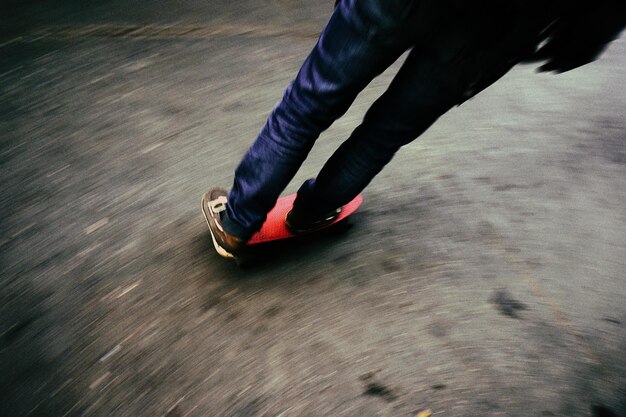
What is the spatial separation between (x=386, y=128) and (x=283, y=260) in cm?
59

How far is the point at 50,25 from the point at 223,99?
44.7 inches

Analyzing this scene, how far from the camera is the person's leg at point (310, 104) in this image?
2.70 ft

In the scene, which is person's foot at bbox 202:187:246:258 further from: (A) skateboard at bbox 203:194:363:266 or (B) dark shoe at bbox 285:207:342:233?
(B) dark shoe at bbox 285:207:342:233

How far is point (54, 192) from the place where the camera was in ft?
4.91

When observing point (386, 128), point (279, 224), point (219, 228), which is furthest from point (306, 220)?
point (386, 128)

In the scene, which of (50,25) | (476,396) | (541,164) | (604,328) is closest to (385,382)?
(476,396)

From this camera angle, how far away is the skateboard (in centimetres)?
129

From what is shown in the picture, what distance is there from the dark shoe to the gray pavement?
0.11 m

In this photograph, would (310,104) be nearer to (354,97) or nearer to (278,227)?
(354,97)

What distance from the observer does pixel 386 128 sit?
1019 millimetres

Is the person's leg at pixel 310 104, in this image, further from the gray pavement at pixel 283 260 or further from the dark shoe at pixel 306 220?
the gray pavement at pixel 283 260

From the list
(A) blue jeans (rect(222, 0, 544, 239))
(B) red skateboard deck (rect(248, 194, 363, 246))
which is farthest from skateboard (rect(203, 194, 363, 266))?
(A) blue jeans (rect(222, 0, 544, 239))

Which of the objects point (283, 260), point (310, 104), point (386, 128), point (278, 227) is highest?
point (310, 104)

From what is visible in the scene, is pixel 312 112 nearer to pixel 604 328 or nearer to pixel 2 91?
pixel 604 328
